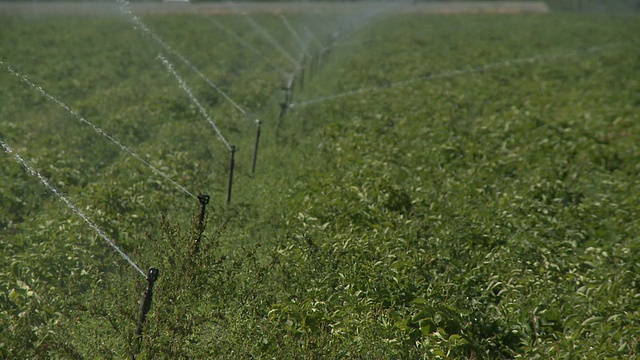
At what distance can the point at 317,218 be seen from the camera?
7.63m

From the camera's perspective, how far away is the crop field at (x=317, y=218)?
5.47 m

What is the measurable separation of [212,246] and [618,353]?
4.52 m

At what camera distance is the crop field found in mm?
5469

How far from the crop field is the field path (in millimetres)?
21718

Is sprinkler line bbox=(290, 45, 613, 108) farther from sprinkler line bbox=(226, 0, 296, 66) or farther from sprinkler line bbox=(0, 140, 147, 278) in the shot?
sprinkler line bbox=(0, 140, 147, 278)

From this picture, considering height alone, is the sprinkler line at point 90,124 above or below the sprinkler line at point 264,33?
above

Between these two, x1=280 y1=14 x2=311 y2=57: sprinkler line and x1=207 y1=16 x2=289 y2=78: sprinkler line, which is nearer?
x1=207 y1=16 x2=289 y2=78: sprinkler line

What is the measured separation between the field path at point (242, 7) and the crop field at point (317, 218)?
71.3 feet

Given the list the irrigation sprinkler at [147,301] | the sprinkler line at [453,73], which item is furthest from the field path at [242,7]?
the irrigation sprinkler at [147,301]

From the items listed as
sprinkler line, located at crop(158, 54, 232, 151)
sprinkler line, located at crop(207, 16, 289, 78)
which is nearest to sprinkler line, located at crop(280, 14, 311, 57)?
sprinkler line, located at crop(207, 16, 289, 78)

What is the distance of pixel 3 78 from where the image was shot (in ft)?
50.7

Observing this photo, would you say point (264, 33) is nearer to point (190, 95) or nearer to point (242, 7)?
point (242, 7)

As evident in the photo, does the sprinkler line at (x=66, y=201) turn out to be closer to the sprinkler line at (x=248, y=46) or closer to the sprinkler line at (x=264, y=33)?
the sprinkler line at (x=248, y=46)

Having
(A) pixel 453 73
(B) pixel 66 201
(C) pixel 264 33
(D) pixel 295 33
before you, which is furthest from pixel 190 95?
(D) pixel 295 33
